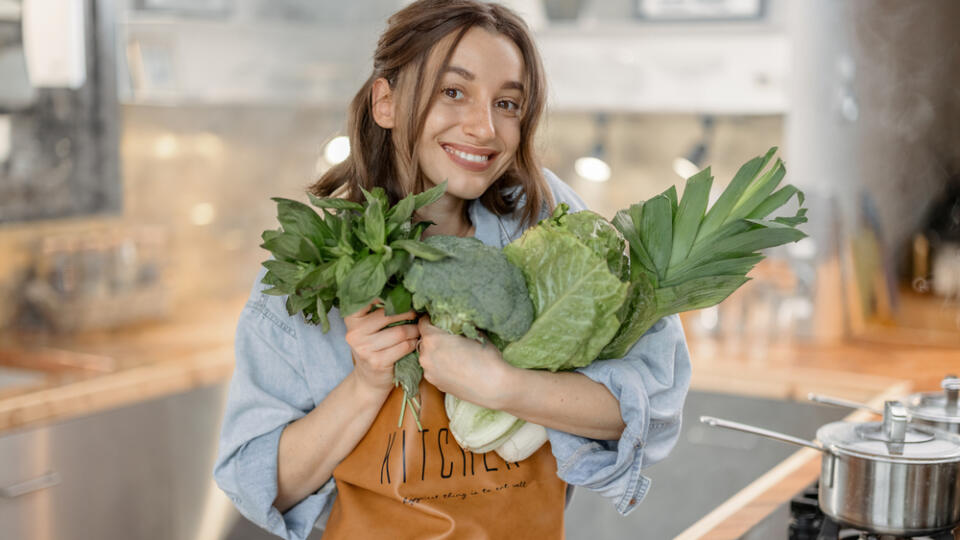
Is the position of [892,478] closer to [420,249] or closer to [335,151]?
[420,249]

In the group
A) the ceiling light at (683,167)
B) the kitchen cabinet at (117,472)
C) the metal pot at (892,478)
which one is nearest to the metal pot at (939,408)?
the metal pot at (892,478)

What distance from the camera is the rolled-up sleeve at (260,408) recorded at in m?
1.20

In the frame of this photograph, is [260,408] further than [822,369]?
No

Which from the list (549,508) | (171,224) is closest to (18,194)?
(171,224)

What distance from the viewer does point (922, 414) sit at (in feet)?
4.98

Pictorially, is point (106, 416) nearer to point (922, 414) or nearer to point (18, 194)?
point (18, 194)

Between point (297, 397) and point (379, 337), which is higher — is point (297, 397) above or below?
below

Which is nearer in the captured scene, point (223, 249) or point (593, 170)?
point (223, 249)

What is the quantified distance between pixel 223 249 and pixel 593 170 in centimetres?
126

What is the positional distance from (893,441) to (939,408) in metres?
0.26

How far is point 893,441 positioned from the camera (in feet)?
4.37

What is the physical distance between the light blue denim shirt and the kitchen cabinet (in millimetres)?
1107

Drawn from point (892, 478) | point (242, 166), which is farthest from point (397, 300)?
point (242, 166)

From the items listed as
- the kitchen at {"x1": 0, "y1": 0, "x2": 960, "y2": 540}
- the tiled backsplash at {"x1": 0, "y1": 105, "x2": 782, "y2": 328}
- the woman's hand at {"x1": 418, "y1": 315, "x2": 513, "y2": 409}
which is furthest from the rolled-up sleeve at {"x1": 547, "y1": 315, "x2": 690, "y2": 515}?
the tiled backsplash at {"x1": 0, "y1": 105, "x2": 782, "y2": 328}
